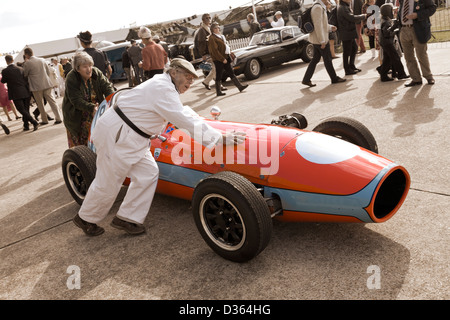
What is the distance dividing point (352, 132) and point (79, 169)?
110 inches

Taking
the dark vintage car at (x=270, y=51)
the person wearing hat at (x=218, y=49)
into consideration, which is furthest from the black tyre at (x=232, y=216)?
the dark vintage car at (x=270, y=51)

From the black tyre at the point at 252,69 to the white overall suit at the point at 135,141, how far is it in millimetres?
8803

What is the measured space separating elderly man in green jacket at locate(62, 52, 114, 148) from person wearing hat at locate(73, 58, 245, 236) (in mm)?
1492

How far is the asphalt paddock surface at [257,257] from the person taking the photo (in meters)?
2.65

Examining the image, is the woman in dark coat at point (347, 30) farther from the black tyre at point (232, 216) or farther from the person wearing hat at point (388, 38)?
the black tyre at point (232, 216)

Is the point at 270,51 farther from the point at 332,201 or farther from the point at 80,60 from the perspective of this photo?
the point at 332,201

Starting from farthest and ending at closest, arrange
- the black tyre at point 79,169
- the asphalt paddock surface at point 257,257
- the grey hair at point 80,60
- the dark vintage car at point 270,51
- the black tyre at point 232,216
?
the dark vintage car at point 270,51
the grey hair at point 80,60
the black tyre at point 79,169
the black tyre at point 232,216
the asphalt paddock surface at point 257,257

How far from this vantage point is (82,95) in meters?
4.98

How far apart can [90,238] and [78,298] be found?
0.97 m

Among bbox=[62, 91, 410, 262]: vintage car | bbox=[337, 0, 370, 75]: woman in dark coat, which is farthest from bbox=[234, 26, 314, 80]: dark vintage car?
bbox=[62, 91, 410, 262]: vintage car

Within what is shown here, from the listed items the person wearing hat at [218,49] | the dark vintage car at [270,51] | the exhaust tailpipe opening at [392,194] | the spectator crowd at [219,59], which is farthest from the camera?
the dark vintage car at [270,51]

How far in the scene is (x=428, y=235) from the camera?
9.74 feet

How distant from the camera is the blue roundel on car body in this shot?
3115mm

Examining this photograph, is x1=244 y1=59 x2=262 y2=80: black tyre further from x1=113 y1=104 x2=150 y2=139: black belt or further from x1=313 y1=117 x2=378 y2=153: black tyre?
x1=113 y1=104 x2=150 y2=139: black belt
